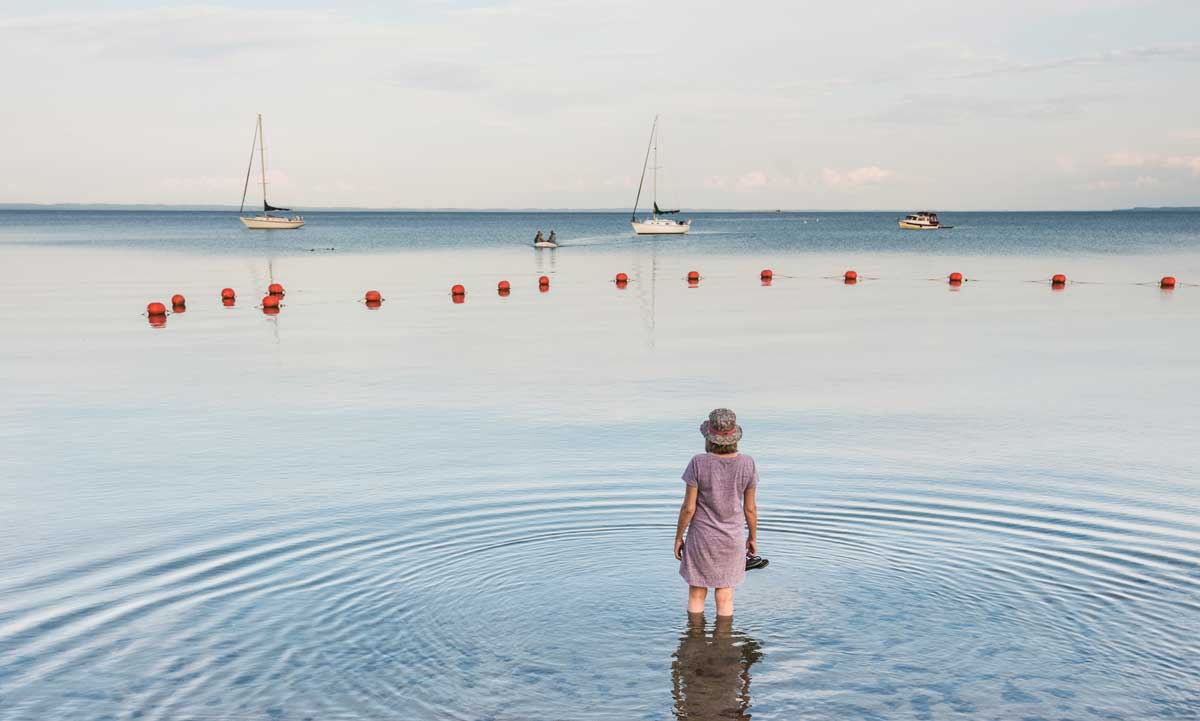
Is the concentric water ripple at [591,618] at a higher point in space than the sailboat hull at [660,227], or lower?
lower

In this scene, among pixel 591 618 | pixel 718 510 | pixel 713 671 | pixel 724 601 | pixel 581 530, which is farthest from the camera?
pixel 581 530

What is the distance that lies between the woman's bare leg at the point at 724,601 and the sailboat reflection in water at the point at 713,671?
0.05 m

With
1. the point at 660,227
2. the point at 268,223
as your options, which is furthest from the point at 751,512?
the point at 268,223

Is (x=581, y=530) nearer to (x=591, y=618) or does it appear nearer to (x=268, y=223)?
(x=591, y=618)

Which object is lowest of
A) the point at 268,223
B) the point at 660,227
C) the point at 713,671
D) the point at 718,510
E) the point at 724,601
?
the point at 713,671

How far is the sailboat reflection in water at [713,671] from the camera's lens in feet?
26.4

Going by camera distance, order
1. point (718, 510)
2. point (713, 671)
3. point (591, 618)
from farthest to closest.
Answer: point (591, 618), point (718, 510), point (713, 671)

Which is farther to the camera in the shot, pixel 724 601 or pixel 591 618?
pixel 591 618

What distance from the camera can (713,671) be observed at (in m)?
8.62

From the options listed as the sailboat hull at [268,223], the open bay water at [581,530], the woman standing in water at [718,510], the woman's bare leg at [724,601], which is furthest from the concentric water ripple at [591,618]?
the sailboat hull at [268,223]

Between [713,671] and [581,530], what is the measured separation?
13.2 feet

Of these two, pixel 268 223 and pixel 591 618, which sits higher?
pixel 268 223

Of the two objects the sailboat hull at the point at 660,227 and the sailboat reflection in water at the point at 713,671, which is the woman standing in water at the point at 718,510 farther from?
the sailboat hull at the point at 660,227

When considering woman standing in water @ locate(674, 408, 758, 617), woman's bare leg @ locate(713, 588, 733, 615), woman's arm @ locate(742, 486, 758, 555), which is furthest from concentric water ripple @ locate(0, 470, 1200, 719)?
woman's arm @ locate(742, 486, 758, 555)
